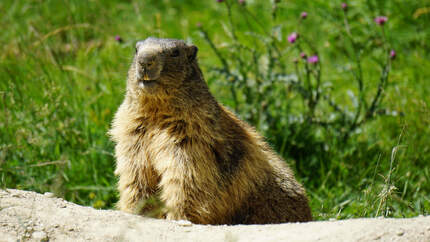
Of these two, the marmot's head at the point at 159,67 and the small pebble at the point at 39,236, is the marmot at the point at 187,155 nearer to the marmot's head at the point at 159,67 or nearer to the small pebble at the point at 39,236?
the marmot's head at the point at 159,67

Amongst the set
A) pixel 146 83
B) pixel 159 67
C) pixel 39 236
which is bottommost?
pixel 39 236

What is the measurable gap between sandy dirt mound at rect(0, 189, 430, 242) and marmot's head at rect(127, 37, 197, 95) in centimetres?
80

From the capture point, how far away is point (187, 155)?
12.0ft

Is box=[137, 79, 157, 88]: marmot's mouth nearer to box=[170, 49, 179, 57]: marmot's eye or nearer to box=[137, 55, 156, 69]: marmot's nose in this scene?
box=[137, 55, 156, 69]: marmot's nose

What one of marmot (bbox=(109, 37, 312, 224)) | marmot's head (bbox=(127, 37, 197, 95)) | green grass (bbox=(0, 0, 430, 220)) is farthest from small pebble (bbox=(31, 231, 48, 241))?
marmot's head (bbox=(127, 37, 197, 95))

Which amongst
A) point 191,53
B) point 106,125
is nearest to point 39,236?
point 191,53

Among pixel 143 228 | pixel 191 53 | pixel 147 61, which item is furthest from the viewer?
pixel 191 53

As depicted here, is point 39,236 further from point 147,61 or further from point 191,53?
point 191,53

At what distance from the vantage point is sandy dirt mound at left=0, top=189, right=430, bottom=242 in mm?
2879

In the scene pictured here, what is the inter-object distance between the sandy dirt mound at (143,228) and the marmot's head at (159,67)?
0.80 meters

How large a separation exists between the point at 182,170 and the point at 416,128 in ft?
9.14

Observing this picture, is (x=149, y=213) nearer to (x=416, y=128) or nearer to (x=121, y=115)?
(x=121, y=115)

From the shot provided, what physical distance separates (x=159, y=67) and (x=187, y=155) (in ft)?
1.92

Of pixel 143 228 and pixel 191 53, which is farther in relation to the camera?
pixel 191 53
